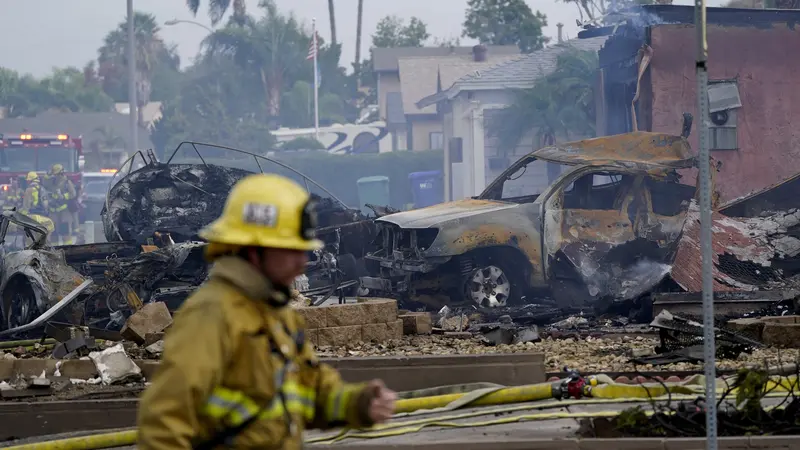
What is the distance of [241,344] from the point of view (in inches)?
122

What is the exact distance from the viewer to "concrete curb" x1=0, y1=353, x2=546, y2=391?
27.4 feet

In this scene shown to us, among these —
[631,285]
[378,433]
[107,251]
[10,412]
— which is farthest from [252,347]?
[107,251]

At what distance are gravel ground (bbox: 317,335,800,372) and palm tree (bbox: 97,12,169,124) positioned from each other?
76.5 metres

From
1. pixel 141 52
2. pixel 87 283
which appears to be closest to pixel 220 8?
pixel 141 52

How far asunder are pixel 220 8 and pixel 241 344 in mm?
78323

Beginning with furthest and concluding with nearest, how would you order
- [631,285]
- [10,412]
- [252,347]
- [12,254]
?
1. [12,254]
2. [631,285]
3. [10,412]
4. [252,347]

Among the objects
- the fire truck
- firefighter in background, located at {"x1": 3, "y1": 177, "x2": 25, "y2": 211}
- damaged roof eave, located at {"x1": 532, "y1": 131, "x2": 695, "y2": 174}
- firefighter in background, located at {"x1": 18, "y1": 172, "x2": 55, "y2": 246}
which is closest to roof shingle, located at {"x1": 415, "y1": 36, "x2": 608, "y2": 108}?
the fire truck

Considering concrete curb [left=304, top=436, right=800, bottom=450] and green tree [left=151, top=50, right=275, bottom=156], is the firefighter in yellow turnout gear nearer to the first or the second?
concrete curb [left=304, top=436, right=800, bottom=450]

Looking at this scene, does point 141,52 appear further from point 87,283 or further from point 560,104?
point 87,283

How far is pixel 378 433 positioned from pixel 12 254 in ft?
31.9

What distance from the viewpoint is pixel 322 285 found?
51.1ft

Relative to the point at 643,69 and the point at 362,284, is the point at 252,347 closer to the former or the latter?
the point at 362,284

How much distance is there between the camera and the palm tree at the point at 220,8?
257 ft

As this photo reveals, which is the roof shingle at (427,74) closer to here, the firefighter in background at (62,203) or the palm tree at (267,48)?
the palm tree at (267,48)
